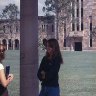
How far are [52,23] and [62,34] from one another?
585 centimetres

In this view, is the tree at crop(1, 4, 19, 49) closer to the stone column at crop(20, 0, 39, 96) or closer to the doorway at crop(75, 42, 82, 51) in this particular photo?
the doorway at crop(75, 42, 82, 51)

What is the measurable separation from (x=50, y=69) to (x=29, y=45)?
0.84 m

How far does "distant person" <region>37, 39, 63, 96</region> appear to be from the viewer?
20.0 ft

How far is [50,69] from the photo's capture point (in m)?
6.20

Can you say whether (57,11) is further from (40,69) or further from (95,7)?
(40,69)

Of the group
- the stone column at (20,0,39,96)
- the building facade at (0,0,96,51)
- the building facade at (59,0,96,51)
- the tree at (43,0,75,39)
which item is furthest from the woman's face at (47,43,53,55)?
the building facade at (59,0,96,51)

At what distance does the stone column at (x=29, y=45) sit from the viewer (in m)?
5.47

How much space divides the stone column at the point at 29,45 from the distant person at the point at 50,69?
1.56 feet

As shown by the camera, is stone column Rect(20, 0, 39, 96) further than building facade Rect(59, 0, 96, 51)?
No

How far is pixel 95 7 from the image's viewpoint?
111 meters

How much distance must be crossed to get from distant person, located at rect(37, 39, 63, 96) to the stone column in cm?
48

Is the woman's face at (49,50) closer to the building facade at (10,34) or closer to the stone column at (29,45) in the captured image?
the stone column at (29,45)

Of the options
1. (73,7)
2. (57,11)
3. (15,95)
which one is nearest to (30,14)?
(15,95)

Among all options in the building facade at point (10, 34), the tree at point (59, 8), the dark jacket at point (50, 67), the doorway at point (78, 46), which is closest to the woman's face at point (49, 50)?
the dark jacket at point (50, 67)
